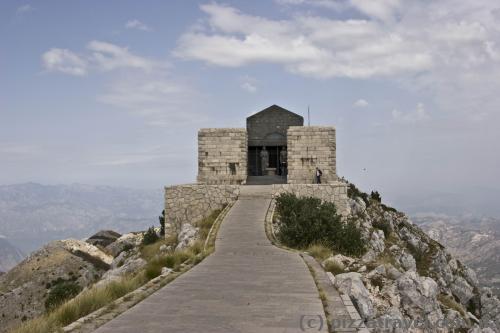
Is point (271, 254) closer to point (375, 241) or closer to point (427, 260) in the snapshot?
point (375, 241)

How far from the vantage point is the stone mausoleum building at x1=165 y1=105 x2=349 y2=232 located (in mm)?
24594

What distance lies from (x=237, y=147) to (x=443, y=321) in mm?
18653

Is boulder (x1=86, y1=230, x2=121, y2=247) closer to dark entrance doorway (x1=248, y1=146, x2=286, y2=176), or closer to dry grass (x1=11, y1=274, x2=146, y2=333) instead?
dark entrance doorway (x1=248, y1=146, x2=286, y2=176)

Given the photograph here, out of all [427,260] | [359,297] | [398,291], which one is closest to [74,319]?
[359,297]

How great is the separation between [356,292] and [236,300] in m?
2.45

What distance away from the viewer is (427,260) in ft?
99.9

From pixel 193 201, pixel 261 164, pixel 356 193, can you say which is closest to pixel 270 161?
pixel 261 164

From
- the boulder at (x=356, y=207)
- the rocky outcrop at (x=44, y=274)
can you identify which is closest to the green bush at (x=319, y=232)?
the boulder at (x=356, y=207)

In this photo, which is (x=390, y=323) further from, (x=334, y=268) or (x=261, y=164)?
(x=261, y=164)

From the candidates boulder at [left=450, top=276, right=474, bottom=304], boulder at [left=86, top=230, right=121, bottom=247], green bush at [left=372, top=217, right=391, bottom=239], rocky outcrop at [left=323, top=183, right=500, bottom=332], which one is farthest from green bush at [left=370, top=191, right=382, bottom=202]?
boulder at [left=86, top=230, right=121, bottom=247]

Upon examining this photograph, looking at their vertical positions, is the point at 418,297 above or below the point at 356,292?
below

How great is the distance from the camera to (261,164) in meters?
34.0

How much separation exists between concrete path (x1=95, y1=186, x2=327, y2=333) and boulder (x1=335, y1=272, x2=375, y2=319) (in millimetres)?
576

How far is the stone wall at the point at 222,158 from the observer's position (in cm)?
2847
